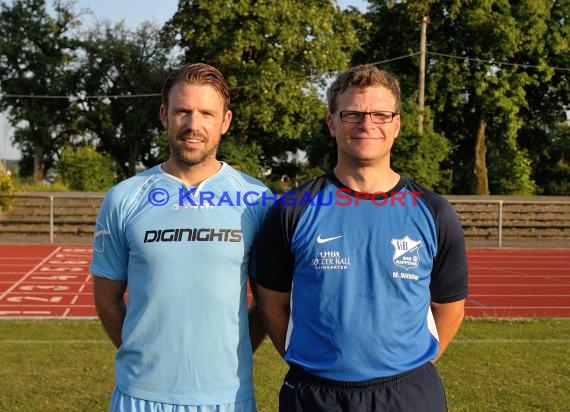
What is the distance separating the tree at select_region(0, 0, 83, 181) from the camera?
1276 inches

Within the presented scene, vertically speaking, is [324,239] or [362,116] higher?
[362,116]

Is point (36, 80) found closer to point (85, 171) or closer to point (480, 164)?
point (85, 171)

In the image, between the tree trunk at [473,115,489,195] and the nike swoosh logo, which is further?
the tree trunk at [473,115,489,195]

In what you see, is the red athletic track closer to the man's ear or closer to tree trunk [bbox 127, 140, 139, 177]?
the man's ear

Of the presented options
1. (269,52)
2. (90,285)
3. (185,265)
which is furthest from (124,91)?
(185,265)

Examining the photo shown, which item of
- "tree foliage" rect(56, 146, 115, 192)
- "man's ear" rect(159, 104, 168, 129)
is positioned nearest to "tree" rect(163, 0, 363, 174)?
"tree foliage" rect(56, 146, 115, 192)

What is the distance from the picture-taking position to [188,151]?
2.44 m

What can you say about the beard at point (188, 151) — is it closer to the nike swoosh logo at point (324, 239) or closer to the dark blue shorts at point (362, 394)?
the nike swoosh logo at point (324, 239)

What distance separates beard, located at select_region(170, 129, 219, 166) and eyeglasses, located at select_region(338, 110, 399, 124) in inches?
20.1

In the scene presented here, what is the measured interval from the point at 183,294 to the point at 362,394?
27.5 inches

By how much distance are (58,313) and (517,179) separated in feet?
80.5

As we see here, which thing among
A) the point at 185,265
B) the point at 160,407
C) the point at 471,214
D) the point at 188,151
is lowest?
the point at 471,214

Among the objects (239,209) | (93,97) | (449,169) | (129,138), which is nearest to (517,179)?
(449,169)

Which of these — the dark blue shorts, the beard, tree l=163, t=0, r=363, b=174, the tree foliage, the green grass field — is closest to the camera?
the dark blue shorts
